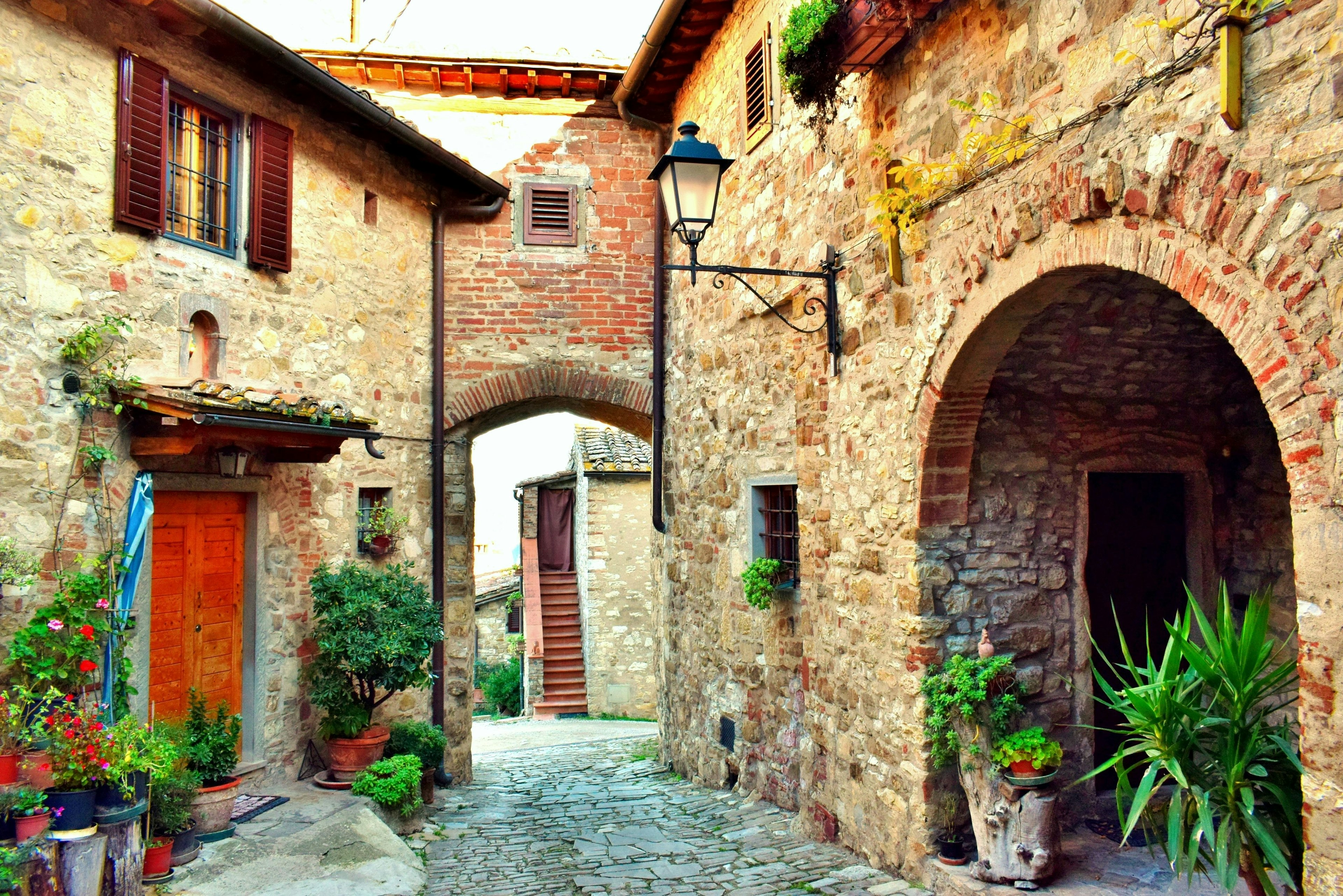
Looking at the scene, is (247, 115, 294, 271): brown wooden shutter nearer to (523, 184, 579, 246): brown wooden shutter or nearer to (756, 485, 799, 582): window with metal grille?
(523, 184, 579, 246): brown wooden shutter

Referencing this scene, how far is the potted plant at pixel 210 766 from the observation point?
547 cm

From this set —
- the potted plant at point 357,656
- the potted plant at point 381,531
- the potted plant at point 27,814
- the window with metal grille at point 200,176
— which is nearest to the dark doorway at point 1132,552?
the potted plant at point 357,656

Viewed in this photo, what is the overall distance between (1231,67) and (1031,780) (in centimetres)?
305

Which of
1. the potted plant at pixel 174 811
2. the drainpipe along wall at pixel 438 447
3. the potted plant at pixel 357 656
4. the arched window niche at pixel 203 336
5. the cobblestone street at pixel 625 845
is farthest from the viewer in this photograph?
the drainpipe along wall at pixel 438 447

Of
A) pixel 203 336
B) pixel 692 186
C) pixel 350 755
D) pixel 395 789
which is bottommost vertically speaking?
pixel 395 789

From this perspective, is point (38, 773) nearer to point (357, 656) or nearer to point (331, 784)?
point (357, 656)

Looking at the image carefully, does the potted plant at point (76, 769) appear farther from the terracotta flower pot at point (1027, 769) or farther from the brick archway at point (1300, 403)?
the brick archway at point (1300, 403)

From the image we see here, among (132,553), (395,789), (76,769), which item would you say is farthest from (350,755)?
(76,769)

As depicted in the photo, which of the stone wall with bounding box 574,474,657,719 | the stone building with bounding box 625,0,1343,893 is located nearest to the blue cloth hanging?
the stone building with bounding box 625,0,1343,893

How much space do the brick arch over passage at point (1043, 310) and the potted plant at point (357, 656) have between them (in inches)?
166

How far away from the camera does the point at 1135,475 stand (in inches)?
215

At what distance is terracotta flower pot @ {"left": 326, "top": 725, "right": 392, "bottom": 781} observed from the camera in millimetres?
7047

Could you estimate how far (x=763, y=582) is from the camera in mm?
6797

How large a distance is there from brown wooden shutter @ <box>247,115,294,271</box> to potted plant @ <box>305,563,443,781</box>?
94.0 inches
